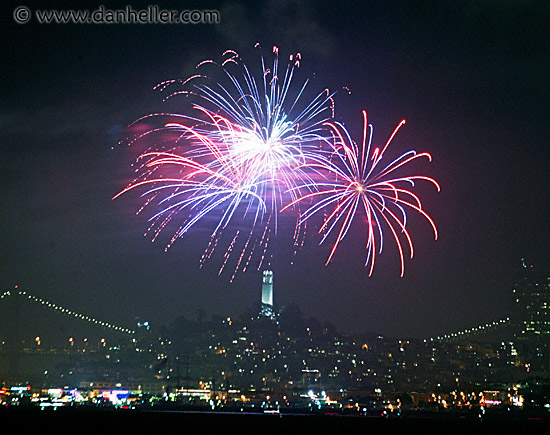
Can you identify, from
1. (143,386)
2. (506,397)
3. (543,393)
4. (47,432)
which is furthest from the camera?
(143,386)

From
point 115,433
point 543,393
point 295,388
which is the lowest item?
point 115,433

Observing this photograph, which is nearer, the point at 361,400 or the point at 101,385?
the point at 361,400

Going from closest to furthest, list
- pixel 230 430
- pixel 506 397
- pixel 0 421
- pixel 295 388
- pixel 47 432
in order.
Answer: pixel 47 432
pixel 230 430
pixel 0 421
pixel 506 397
pixel 295 388

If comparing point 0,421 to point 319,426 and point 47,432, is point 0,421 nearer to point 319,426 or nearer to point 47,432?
point 47,432

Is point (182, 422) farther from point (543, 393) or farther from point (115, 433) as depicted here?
point (543, 393)

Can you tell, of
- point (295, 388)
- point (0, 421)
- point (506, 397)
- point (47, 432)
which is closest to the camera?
point (47, 432)

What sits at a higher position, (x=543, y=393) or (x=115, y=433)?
(x=543, y=393)

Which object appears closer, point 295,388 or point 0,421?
point 0,421

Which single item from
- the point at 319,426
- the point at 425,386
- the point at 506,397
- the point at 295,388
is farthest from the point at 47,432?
the point at 425,386

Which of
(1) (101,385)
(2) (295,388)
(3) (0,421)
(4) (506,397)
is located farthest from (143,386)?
(3) (0,421)
